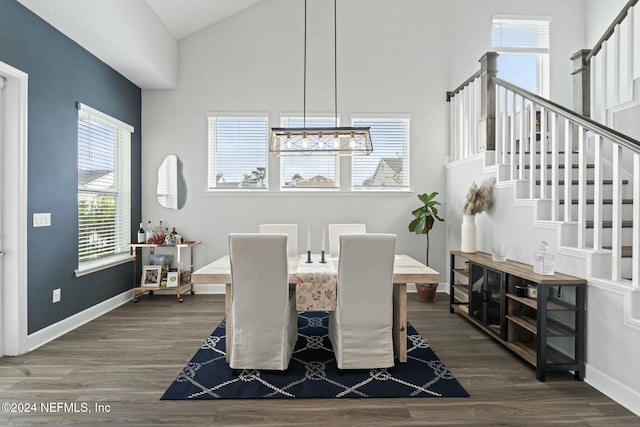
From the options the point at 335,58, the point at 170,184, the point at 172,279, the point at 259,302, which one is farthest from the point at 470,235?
the point at 170,184

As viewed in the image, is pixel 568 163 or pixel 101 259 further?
pixel 101 259

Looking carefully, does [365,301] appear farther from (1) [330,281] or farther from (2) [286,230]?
(2) [286,230]

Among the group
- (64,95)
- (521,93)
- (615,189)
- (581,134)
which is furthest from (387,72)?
(64,95)

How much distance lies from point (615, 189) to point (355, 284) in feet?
5.92

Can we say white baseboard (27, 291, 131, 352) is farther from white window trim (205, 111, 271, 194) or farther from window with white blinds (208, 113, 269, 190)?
window with white blinds (208, 113, 269, 190)

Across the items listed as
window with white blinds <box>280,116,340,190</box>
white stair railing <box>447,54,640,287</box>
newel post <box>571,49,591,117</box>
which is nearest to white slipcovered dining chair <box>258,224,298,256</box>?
window with white blinds <box>280,116,340,190</box>

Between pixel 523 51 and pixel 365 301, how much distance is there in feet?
15.6

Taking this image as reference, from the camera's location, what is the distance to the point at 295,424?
2055 mm

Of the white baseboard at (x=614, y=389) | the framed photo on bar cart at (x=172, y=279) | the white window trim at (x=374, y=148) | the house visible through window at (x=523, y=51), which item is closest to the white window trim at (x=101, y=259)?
the framed photo on bar cart at (x=172, y=279)

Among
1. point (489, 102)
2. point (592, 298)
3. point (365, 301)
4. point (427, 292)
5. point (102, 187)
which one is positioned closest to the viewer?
point (592, 298)

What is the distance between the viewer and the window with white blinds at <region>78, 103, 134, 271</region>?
12.8 ft

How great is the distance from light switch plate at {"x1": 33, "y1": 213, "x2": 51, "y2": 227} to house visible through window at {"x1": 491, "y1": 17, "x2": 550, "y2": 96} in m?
5.83

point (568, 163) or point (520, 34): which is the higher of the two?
point (520, 34)

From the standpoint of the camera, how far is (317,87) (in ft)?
16.9
